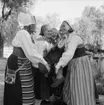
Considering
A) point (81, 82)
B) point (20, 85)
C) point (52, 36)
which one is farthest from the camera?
point (52, 36)

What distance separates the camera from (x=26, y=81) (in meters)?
2.57

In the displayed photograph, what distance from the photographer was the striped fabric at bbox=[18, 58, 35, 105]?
2564 mm

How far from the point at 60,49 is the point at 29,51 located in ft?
1.52

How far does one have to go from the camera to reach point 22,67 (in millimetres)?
2553

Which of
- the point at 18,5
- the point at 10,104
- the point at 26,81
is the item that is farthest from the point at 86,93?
the point at 18,5

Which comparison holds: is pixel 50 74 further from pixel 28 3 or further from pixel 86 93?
pixel 28 3

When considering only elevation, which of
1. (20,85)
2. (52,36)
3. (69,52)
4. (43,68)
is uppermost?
(52,36)

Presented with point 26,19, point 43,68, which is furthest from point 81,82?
point 26,19

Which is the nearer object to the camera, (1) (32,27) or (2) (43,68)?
(2) (43,68)

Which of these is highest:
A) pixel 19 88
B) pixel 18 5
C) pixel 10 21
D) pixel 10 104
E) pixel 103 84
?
pixel 18 5

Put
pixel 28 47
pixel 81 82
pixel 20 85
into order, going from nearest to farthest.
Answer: pixel 28 47, pixel 20 85, pixel 81 82

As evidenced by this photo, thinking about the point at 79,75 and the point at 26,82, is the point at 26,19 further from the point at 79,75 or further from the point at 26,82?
the point at 79,75

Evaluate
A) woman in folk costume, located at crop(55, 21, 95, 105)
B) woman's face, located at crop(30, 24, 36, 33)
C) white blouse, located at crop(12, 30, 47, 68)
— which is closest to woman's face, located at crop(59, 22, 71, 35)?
woman in folk costume, located at crop(55, 21, 95, 105)

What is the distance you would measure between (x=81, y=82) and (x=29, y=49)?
0.72 metres
